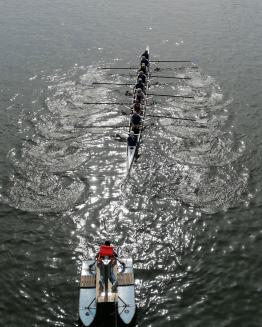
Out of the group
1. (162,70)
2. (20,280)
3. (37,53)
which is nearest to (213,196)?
(20,280)

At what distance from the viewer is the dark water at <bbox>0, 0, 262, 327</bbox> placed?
77.2 feet

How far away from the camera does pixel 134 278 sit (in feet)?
80.1

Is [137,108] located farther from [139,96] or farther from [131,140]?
[131,140]

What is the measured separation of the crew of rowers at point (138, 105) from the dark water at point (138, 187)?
1.69 metres

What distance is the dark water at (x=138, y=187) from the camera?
77.2 feet

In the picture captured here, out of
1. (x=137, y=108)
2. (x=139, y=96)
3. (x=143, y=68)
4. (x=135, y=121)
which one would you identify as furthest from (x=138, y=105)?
(x=143, y=68)

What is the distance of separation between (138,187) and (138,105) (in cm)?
1200

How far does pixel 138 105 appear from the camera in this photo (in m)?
40.2

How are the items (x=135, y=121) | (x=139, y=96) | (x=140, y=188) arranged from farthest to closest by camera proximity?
(x=139, y=96), (x=135, y=121), (x=140, y=188)

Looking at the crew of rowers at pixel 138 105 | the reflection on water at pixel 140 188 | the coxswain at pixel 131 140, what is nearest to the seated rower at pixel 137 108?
the crew of rowers at pixel 138 105

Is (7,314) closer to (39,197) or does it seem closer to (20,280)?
(20,280)

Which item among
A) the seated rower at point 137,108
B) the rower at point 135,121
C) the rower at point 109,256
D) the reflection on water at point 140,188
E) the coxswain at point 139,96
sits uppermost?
the coxswain at point 139,96

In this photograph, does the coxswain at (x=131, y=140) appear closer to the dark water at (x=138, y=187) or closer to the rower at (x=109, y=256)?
the dark water at (x=138, y=187)

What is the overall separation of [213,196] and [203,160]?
515cm
